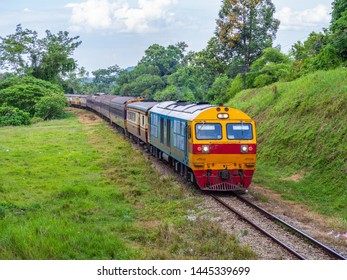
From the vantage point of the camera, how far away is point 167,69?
278 feet

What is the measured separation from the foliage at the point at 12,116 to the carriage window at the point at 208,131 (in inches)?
1346

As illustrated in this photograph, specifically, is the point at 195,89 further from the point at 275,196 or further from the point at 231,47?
the point at 275,196

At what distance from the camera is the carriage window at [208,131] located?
15.0 m

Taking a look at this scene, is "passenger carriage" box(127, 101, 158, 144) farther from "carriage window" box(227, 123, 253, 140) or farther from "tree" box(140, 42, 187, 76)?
"tree" box(140, 42, 187, 76)

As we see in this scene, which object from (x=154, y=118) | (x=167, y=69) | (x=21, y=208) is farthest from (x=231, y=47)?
(x=167, y=69)

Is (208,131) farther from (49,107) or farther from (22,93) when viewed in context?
(22,93)

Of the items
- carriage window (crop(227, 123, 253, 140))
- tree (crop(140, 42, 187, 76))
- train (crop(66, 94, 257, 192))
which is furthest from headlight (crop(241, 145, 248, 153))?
tree (crop(140, 42, 187, 76))

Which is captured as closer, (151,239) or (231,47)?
(151,239)

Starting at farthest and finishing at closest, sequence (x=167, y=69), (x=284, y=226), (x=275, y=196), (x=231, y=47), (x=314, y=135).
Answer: (x=167, y=69) < (x=231, y=47) < (x=314, y=135) < (x=275, y=196) < (x=284, y=226)

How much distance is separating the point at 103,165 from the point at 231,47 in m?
23.9

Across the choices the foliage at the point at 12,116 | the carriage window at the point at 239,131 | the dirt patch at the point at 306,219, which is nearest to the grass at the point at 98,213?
the dirt patch at the point at 306,219

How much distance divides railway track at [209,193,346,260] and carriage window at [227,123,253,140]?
2.09 m

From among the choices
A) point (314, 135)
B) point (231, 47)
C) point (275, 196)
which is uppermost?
point (231, 47)

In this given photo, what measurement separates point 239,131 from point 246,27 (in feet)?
90.5
